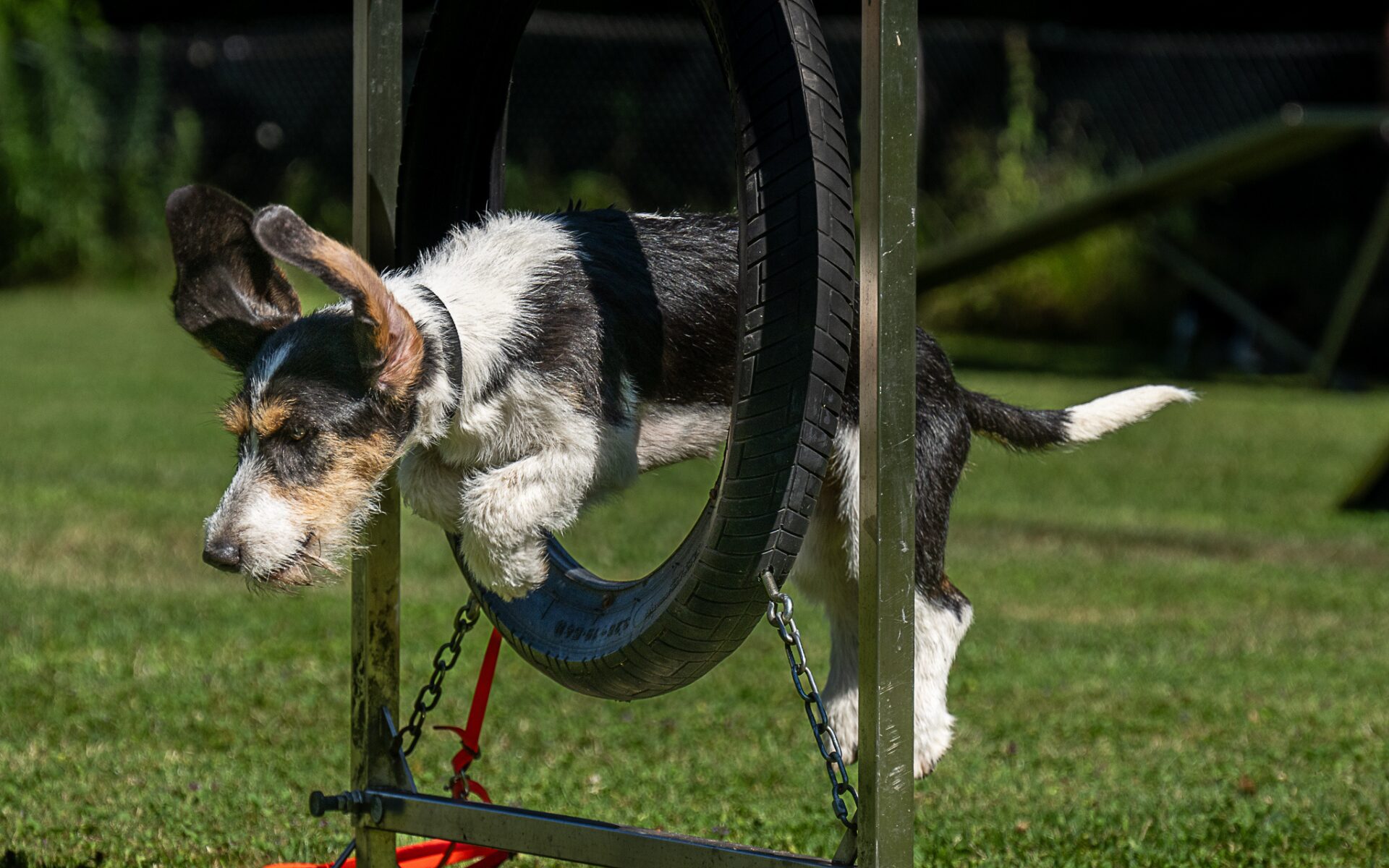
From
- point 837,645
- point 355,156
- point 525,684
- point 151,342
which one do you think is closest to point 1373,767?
point 837,645

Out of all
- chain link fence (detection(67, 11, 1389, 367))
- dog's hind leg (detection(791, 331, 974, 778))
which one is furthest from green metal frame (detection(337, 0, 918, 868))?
chain link fence (detection(67, 11, 1389, 367))

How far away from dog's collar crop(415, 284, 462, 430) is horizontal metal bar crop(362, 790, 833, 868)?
912mm

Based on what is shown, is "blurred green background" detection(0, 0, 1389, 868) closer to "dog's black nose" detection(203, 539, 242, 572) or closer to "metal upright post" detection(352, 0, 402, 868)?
"metal upright post" detection(352, 0, 402, 868)

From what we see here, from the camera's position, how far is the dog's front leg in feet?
10.6

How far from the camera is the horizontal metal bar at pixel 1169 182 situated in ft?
42.1

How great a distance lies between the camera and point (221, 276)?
3449 mm

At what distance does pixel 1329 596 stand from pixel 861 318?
6.27 m

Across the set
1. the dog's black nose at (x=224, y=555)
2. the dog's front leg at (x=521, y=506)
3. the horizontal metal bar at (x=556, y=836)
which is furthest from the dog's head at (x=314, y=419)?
Answer: the horizontal metal bar at (x=556, y=836)

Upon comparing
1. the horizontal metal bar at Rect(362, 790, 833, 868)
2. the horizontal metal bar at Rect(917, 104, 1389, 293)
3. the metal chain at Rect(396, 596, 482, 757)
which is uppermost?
the horizontal metal bar at Rect(917, 104, 1389, 293)

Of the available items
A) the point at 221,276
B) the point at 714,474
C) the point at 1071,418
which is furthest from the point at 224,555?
the point at 714,474

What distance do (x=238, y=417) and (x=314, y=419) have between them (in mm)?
187

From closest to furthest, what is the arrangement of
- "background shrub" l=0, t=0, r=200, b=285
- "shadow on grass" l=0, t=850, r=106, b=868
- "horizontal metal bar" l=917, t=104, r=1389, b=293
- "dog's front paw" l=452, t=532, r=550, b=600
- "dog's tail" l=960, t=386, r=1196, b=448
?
1. "dog's front paw" l=452, t=532, r=550, b=600
2. "dog's tail" l=960, t=386, r=1196, b=448
3. "shadow on grass" l=0, t=850, r=106, b=868
4. "horizontal metal bar" l=917, t=104, r=1389, b=293
5. "background shrub" l=0, t=0, r=200, b=285

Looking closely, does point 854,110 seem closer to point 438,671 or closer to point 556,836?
point 438,671

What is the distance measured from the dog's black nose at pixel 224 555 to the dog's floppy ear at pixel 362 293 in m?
0.42
